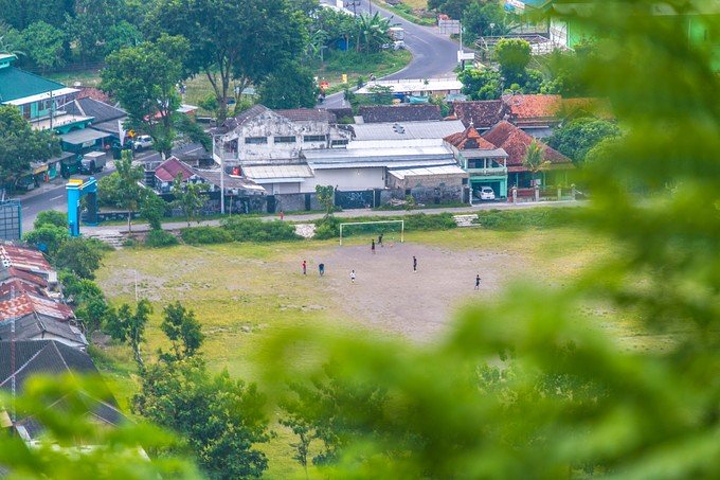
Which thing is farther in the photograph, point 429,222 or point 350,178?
point 350,178

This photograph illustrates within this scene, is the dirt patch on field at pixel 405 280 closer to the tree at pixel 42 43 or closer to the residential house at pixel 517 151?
the residential house at pixel 517 151

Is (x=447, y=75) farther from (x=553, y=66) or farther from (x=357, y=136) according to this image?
(x=553, y=66)

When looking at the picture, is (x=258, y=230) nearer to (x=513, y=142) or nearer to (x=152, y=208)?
(x=152, y=208)

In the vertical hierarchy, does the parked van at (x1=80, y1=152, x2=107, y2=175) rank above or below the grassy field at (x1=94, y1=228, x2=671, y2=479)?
above

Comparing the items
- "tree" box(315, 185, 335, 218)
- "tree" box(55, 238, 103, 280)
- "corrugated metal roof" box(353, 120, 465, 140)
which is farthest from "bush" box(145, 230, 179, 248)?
"corrugated metal roof" box(353, 120, 465, 140)

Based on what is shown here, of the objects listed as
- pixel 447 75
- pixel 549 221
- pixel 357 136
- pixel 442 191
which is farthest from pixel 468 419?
pixel 447 75

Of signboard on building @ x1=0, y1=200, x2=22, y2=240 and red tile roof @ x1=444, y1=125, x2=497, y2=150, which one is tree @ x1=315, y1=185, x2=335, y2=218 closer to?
red tile roof @ x1=444, y1=125, x2=497, y2=150

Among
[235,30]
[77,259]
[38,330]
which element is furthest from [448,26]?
[38,330]

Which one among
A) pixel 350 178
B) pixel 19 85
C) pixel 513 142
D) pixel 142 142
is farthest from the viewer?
pixel 142 142
